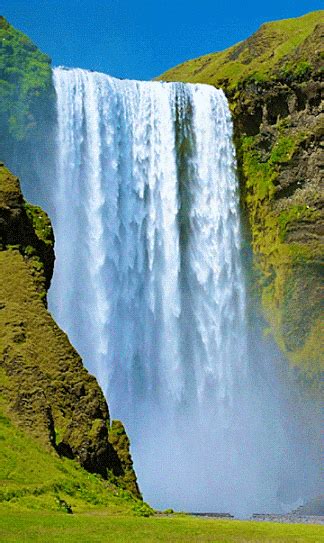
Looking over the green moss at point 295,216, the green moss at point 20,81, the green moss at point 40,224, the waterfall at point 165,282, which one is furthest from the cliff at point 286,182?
the green moss at point 40,224

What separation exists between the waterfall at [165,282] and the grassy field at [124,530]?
23784mm

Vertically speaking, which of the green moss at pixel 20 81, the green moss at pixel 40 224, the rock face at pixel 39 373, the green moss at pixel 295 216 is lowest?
the rock face at pixel 39 373

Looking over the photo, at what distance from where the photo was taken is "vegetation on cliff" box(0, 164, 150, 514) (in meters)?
18.4

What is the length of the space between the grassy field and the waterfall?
23784 mm

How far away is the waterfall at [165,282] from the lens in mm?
43531

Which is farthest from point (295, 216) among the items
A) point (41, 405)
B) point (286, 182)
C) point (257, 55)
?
point (41, 405)

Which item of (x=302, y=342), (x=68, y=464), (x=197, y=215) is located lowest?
(x=68, y=464)

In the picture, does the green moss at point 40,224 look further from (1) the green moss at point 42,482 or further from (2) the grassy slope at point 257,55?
(2) the grassy slope at point 257,55

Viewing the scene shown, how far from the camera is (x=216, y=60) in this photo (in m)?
62.2

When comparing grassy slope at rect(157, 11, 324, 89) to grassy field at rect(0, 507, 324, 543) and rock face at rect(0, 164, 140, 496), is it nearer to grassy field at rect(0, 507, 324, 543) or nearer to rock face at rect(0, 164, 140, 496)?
rock face at rect(0, 164, 140, 496)

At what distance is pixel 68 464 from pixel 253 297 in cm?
3098

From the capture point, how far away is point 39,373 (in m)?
20.7

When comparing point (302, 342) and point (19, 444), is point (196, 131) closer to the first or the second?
point (302, 342)

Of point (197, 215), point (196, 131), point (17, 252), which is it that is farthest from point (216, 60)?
point (17, 252)
